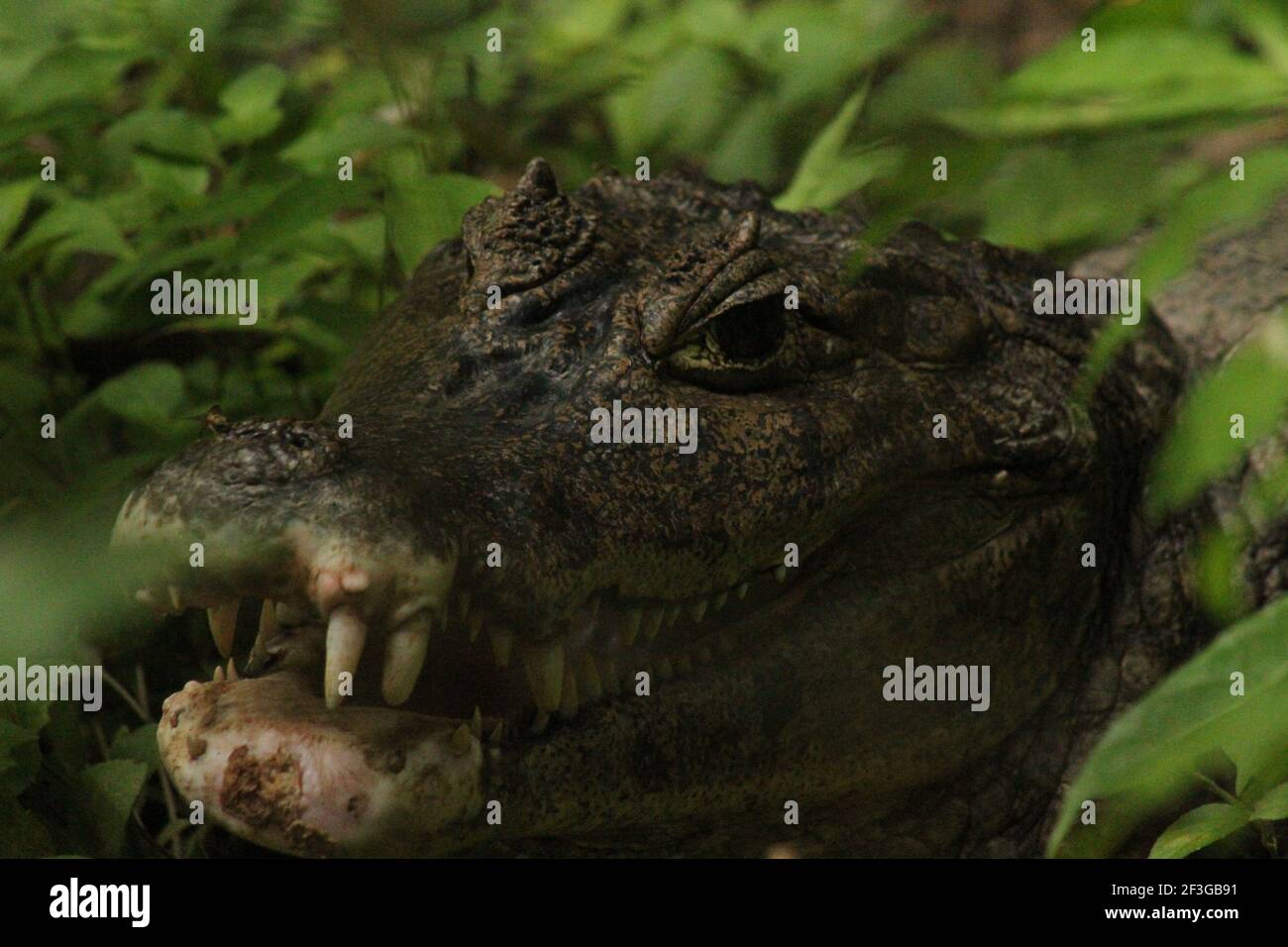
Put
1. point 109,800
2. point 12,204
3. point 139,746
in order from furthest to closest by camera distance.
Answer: point 12,204
point 139,746
point 109,800

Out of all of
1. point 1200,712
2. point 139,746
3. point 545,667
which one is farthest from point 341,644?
point 1200,712

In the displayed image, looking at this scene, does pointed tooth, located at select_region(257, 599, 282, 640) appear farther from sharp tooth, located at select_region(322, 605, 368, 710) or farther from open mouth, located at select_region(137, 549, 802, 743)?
sharp tooth, located at select_region(322, 605, 368, 710)

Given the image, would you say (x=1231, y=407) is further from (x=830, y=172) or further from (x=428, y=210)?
(x=830, y=172)

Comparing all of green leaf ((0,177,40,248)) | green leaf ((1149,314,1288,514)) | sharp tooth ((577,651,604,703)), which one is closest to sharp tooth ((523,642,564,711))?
sharp tooth ((577,651,604,703))

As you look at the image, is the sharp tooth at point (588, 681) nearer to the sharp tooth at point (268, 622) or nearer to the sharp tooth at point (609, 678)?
the sharp tooth at point (609, 678)
